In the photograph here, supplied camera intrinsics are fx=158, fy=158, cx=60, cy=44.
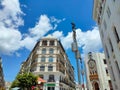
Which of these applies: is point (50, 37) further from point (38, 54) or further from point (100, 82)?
point (100, 82)

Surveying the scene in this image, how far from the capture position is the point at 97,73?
40.9m

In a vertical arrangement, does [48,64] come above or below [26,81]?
above

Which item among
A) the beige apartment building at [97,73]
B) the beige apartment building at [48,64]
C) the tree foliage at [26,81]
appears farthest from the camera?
the beige apartment building at [48,64]

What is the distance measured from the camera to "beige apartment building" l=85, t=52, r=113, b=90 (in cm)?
3925

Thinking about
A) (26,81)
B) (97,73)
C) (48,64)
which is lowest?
(26,81)

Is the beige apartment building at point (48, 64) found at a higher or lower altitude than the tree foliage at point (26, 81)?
higher

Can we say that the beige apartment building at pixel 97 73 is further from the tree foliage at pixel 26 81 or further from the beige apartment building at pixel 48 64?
the tree foliage at pixel 26 81

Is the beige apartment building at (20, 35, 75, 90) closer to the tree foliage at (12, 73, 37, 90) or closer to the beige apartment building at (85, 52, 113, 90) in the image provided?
the beige apartment building at (85, 52, 113, 90)

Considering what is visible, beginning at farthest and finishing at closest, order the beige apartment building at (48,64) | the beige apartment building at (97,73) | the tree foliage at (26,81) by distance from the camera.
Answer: the beige apartment building at (48,64)
the beige apartment building at (97,73)
the tree foliage at (26,81)

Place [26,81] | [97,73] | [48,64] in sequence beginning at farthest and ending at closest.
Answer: [48,64] → [97,73] → [26,81]

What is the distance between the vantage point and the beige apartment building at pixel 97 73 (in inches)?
1545

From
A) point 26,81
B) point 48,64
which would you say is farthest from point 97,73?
point 26,81

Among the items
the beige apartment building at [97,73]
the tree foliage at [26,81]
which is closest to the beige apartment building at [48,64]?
the beige apartment building at [97,73]

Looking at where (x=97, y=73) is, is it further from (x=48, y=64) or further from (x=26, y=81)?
(x=26, y=81)
